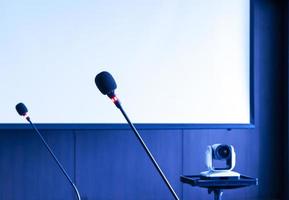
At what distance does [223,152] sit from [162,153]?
1073mm

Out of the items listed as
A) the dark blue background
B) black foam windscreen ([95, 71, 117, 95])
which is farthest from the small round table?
black foam windscreen ([95, 71, 117, 95])

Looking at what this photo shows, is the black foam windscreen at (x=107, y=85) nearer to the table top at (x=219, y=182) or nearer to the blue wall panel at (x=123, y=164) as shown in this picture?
the table top at (x=219, y=182)

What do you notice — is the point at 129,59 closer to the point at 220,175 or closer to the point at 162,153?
the point at 162,153

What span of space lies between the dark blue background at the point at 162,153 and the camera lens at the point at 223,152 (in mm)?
1060

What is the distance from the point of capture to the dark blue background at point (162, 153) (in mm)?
3547

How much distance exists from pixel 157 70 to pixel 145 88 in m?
0.19

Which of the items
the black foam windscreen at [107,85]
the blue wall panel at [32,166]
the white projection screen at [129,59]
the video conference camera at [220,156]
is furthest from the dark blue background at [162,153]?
the black foam windscreen at [107,85]

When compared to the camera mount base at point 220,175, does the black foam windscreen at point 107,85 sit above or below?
above

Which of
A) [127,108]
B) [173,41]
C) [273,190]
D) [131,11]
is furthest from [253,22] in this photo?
[273,190]

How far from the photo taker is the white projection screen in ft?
10.9

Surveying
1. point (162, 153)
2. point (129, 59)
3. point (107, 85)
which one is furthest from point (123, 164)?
point (107, 85)

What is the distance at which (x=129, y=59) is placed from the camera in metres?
3.62

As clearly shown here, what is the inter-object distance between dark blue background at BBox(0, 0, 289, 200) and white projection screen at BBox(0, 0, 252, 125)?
30 centimetres

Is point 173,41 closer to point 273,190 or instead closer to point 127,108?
point 127,108
